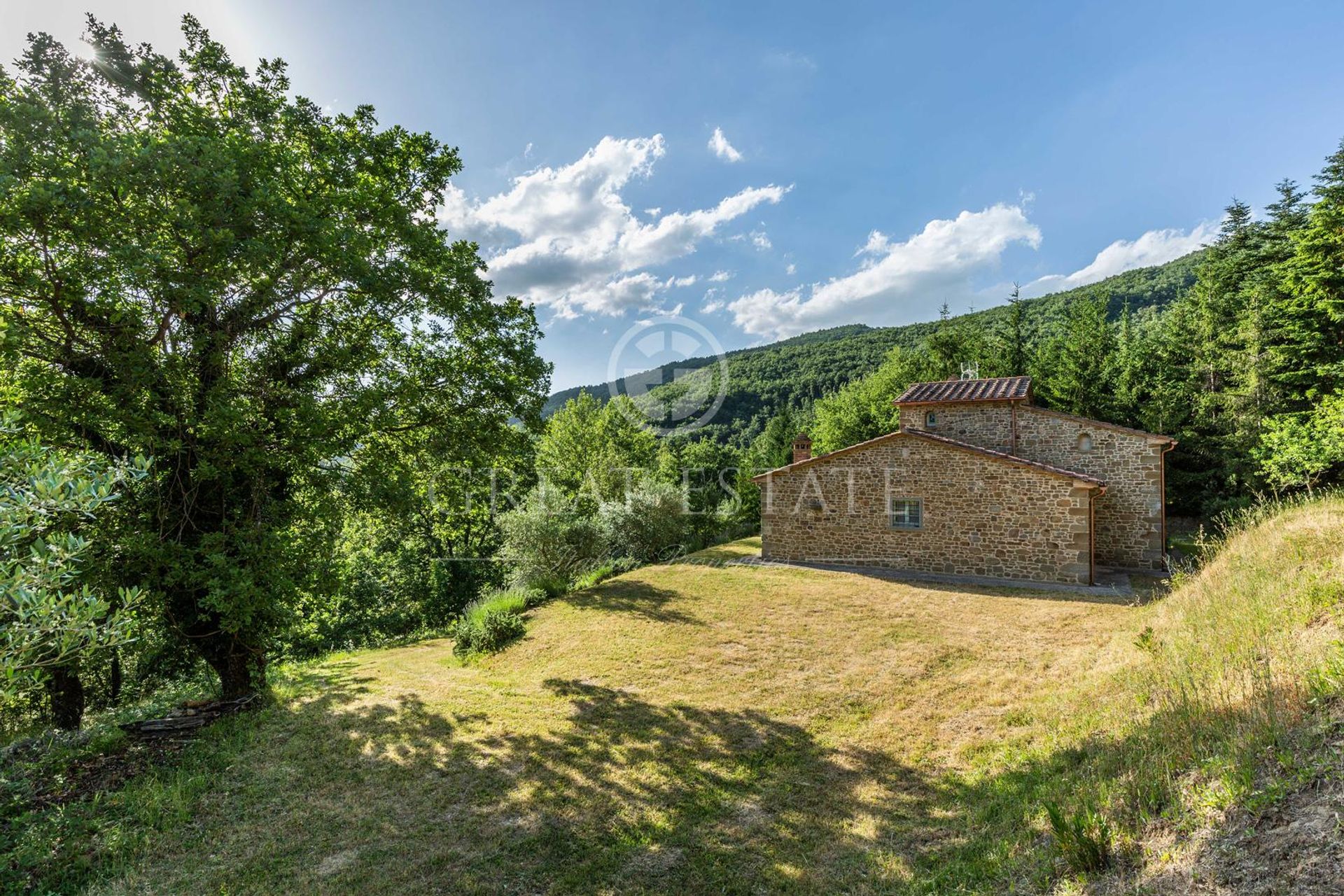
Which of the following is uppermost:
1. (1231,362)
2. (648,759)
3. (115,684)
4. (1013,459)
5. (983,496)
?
(1231,362)

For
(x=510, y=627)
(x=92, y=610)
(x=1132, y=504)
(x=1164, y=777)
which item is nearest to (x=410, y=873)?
(x=92, y=610)

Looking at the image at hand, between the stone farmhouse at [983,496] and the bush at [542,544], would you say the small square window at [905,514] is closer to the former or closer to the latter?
the stone farmhouse at [983,496]

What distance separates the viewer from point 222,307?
6902 millimetres

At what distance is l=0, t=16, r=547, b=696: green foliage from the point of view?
5.68 m

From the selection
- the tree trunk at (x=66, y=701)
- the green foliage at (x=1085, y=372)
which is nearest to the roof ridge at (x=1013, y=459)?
the green foliage at (x=1085, y=372)

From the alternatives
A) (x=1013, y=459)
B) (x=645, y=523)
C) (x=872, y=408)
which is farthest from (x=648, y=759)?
Answer: (x=872, y=408)

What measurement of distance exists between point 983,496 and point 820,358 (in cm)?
5909

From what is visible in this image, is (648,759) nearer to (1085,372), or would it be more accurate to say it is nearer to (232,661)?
(232,661)

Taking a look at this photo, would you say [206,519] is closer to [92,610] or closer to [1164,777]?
[92,610]

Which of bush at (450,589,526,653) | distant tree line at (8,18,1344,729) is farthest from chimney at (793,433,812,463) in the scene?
bush at (450,589,526,653)

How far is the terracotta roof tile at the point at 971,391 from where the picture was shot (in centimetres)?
1573

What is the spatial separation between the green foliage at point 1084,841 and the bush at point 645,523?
15009mm

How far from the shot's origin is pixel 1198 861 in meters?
2.54

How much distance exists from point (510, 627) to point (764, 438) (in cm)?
3592
